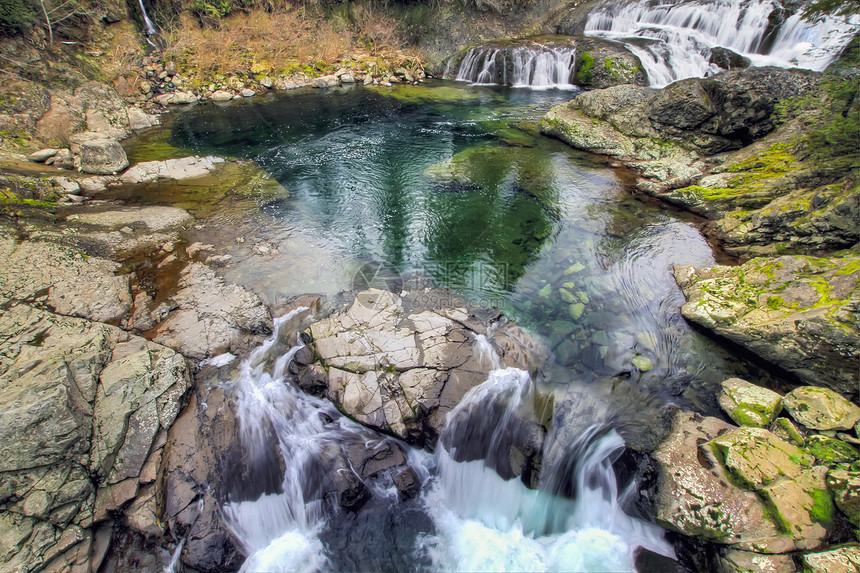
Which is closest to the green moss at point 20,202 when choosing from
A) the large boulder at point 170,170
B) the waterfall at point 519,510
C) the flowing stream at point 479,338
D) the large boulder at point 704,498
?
the flowing stream at point 479,338

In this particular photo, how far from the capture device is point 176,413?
518cm

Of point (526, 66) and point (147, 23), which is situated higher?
point (147, 23)

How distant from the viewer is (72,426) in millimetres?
4492

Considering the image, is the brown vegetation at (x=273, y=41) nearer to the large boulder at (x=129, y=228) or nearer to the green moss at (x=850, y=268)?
the large boulder at (x=129, y=228)

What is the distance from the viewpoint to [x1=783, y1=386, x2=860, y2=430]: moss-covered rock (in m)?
4.56

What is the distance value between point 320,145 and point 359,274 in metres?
7.71

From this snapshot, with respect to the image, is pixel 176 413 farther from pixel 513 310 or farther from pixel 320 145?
pixel 320 145

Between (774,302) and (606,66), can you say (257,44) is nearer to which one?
(606,66)

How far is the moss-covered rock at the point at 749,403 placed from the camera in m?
4.97

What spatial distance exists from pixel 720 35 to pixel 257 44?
2195 cm

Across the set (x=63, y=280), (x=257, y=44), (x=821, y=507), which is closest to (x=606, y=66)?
(x=257, y=44)

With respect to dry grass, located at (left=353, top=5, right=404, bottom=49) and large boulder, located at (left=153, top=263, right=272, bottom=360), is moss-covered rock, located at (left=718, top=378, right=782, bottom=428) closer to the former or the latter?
large boulder, located at (left=153, top=263, right=272, bottom=360)

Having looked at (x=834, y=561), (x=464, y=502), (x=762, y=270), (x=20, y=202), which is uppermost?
(x=20, y=202)

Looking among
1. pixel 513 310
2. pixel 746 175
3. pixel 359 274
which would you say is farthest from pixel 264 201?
pixel 746 175
